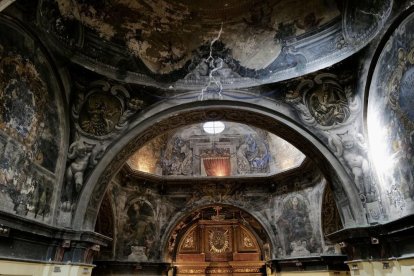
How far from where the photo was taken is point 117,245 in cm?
1456

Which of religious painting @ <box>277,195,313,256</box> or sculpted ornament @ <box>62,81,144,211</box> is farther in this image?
religious painting @ <box>277,195,313,256</box>

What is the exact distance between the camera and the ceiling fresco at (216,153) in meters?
16.9

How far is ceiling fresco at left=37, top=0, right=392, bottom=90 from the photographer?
902 centimetres

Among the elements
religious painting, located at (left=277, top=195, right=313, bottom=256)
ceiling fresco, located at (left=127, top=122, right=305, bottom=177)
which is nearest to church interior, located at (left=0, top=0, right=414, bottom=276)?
religious painting, located at (left=277, top=195, right=313, bottom=256)

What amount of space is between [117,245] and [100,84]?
26.2ft

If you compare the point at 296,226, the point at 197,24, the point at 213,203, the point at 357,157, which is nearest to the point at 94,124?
the point at 197,24

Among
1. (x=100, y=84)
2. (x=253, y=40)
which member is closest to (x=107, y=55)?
(x=100, y=84)

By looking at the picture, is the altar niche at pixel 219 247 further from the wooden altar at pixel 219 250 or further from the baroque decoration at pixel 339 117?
the baroque decoration at pixel 339 117

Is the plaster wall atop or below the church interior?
below

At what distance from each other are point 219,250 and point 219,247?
0.17m

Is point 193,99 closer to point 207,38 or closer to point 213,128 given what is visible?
point 207,38

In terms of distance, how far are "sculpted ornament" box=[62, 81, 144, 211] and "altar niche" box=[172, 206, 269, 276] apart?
1024cm

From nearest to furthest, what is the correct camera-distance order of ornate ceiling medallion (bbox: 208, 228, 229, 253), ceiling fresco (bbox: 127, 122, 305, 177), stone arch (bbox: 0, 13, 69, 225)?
stone arch (bbox: 0, 13, 69, 225) < ceiling fresco (bbox: 127, 122, 305, 177) < ornate ceiling medallion (bbox: 208, 228, 229, 253)

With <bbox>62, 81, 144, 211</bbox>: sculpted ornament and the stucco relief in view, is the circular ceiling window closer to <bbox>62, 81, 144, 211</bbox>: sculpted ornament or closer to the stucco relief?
<bbox>62, 81, 144, 211</bbox>: sculpted ornament
